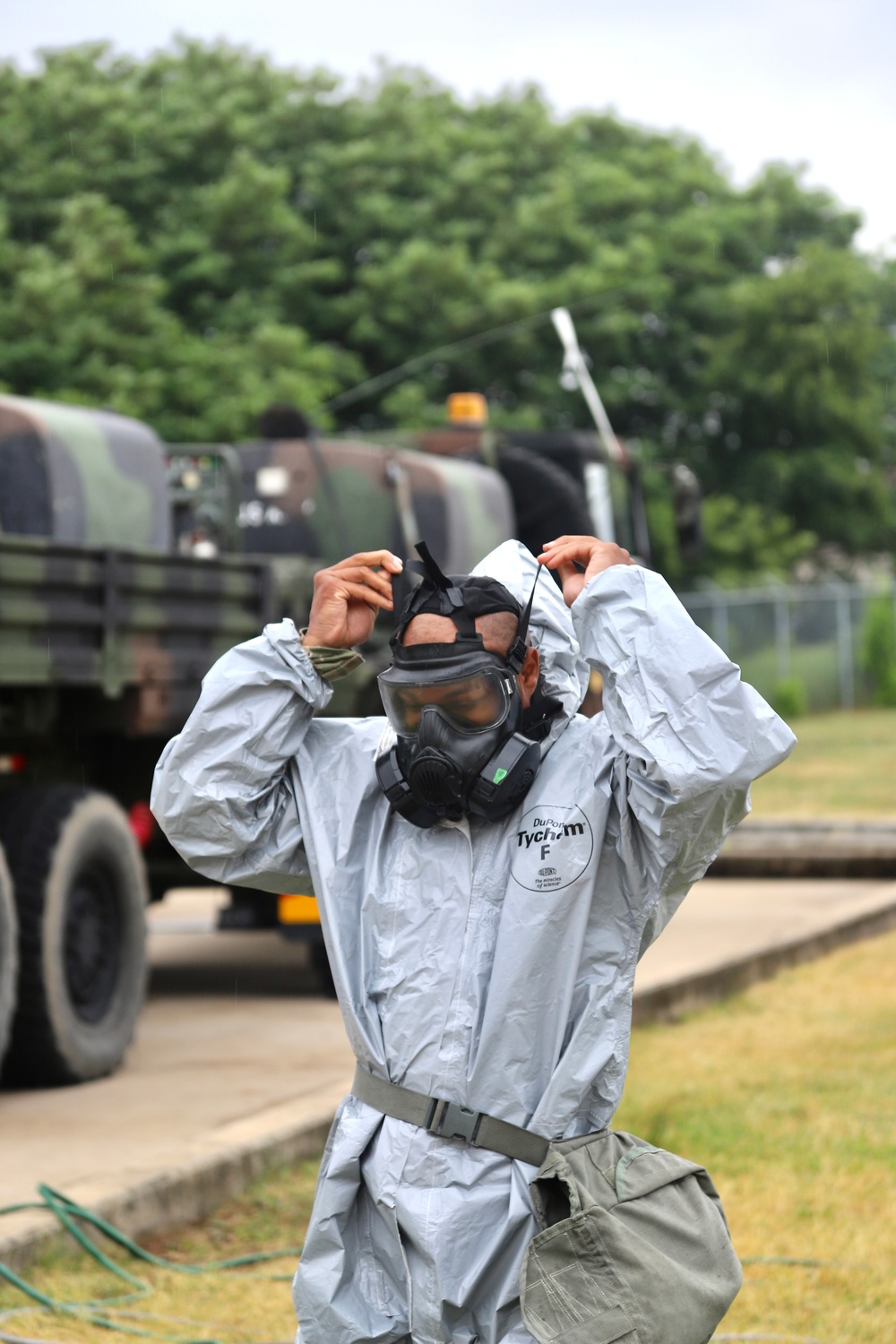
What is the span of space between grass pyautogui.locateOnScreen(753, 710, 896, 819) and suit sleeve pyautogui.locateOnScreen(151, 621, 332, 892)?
15557mm

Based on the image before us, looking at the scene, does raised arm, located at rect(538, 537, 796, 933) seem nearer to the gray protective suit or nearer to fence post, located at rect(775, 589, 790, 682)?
the gray protective suit

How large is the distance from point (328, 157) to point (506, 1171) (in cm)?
3201

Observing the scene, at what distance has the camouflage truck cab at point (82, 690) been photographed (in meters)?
7.24

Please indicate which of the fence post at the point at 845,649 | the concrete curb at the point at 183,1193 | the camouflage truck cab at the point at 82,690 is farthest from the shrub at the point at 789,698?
the concrete curb at the point at 183,1193

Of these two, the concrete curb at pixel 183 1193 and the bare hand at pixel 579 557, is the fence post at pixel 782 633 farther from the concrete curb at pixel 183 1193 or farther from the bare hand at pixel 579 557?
the bare hand at pixel 579 557

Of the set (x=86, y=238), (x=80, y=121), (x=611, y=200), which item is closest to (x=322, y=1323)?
(x=86, y=238)

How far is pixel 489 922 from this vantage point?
3.22 metres

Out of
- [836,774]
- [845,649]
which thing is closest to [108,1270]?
[836,774]

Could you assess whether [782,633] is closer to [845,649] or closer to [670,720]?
[845,649]

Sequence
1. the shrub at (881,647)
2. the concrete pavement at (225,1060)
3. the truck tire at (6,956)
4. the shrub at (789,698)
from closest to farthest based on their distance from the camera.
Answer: the concrete pavement at (225,1060) → the truck tire at (6,956) → the shrub at (789,698) → the shrub at (881,647)

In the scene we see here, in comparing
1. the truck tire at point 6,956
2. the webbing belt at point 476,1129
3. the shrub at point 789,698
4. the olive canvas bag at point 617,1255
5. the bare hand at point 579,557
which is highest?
the bare hand at point 579,557

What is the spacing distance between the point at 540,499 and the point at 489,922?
8.70 m

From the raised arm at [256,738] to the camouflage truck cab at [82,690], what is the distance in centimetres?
354

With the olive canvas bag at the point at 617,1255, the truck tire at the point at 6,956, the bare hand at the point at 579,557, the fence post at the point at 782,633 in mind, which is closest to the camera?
the olive canvas bag at the point at 617,1255
